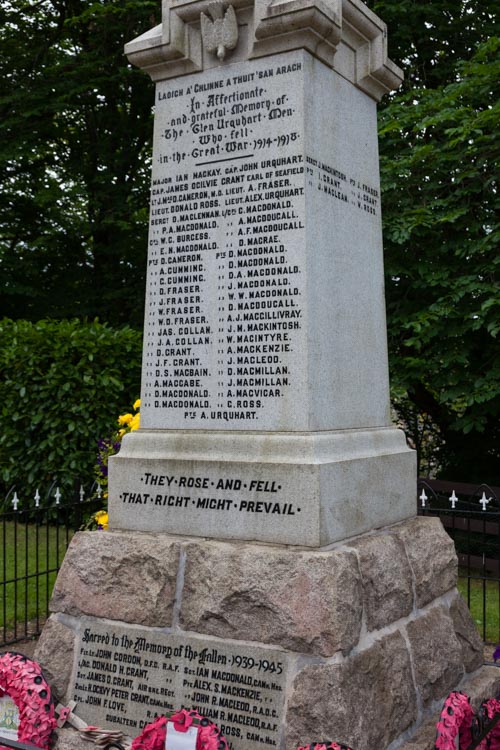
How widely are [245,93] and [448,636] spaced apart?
2735 millimetres

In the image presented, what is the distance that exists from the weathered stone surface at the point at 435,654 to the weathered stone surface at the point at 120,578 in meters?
1.12

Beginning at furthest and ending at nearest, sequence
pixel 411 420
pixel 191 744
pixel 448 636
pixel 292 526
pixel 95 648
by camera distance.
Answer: pixel 411 420 < pixel 448 636 < pixel 95 648 < pixel 292 526 < pixel 191 744

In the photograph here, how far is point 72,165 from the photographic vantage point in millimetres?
14383

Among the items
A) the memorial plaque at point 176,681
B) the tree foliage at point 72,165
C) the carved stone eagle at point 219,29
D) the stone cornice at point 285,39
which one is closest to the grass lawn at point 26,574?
the memorial plaque at point 176,681

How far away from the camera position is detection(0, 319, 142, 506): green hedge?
954 centimetres

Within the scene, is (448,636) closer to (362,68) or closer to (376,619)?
(376,619)

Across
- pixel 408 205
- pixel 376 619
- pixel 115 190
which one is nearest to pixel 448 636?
pixel 376 619

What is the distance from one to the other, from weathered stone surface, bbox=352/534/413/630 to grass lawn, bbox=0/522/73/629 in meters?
3.20

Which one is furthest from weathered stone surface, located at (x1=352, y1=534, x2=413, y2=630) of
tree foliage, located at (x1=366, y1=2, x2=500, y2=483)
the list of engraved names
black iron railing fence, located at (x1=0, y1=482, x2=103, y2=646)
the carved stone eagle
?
tree foliage, located at (x1=366, y1=2, x2=500, y2=483)

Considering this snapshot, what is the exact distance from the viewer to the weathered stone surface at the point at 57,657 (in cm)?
360

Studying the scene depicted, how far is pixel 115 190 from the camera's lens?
541 inches

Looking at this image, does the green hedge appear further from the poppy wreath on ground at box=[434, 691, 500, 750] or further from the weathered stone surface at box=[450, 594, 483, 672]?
the poppy wreath on ground at box=[434, 691, 500, 750]

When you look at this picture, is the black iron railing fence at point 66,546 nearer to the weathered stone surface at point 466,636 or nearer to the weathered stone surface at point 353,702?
the weathered stone surface at point 466,636

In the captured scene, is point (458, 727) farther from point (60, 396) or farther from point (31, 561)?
point (60, 396)
